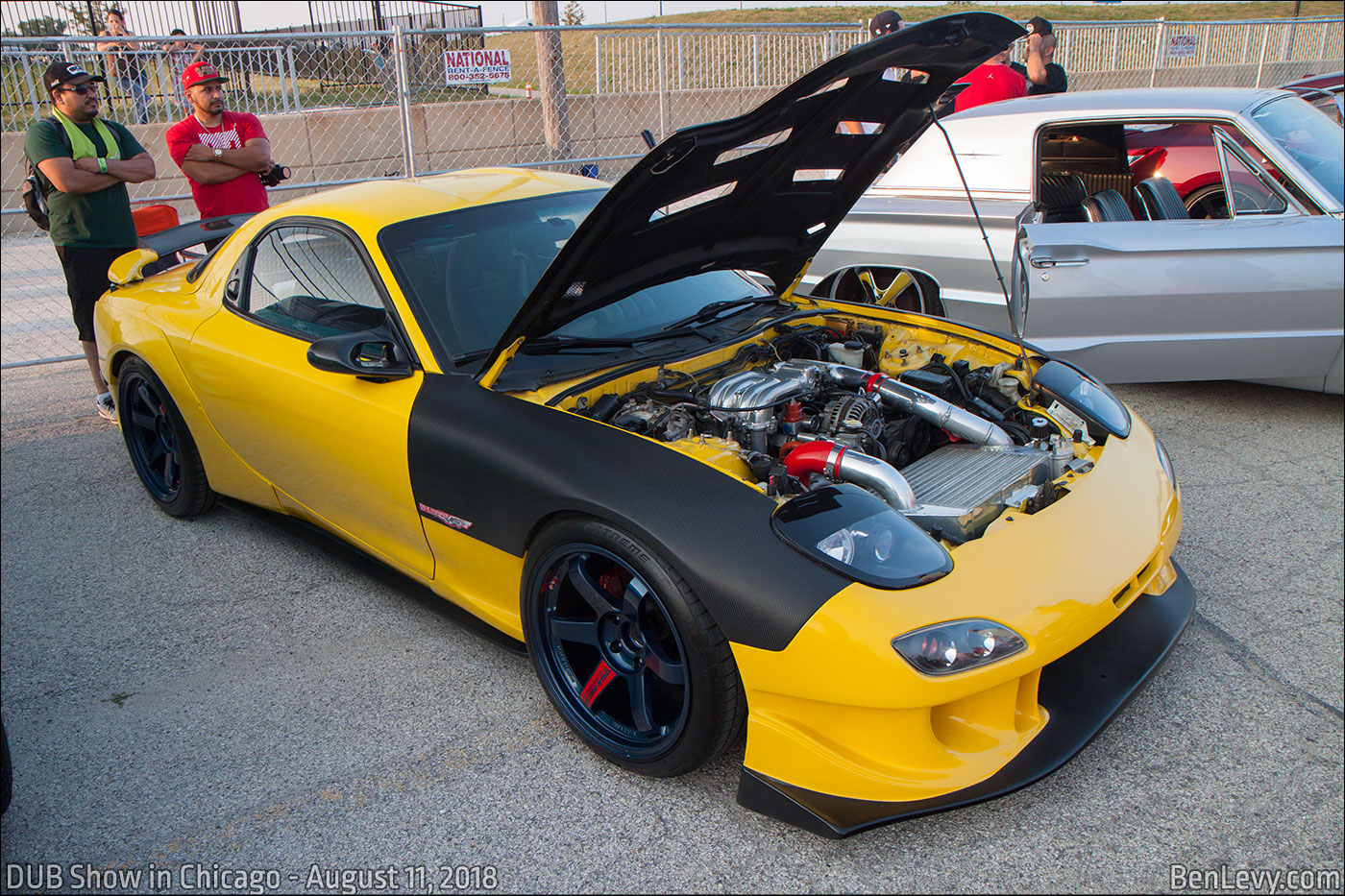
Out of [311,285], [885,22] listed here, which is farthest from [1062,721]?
[885,22]

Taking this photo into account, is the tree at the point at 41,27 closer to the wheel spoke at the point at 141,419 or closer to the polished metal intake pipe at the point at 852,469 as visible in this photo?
the wheel spoke at the point at 141,419

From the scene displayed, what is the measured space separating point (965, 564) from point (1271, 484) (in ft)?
8.69

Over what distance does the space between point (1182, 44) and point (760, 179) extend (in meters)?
12.8

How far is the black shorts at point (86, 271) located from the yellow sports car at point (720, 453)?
1535 millimetres

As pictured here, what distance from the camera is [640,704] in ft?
8.32

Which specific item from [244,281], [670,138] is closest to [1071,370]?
[670,138]

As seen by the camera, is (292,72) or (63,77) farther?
(292,72)

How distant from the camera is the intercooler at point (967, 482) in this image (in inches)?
96.5

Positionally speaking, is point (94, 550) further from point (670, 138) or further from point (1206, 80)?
point (1206, 80)

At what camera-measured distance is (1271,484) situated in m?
4.09

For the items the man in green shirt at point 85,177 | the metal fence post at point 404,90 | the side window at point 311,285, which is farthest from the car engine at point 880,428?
the metal fence post at point 404,90

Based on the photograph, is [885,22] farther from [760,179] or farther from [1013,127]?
[760,179]

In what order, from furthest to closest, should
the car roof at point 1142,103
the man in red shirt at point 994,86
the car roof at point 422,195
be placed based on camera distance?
the man in red shirt at point 994,86, the car roof at point 1142,103, the car roof at point 422,195

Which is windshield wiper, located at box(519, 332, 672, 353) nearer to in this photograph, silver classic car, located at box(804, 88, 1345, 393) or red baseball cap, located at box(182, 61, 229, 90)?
silver classic car, located at box(804, 88, 1345, 393)
